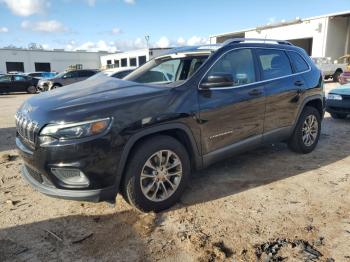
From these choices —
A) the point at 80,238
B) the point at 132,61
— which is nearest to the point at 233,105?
the point at 80,238

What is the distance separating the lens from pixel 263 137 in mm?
4809

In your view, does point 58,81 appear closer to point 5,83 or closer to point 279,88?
point 5,83

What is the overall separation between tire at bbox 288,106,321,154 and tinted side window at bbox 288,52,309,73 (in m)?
0.66

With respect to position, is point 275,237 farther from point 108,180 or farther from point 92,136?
point 92,136

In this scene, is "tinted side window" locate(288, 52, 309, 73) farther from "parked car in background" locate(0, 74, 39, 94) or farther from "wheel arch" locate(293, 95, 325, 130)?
"parked car in background" locate(0, 74, 39, 94)

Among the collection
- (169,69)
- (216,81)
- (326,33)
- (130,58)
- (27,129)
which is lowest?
(27,129)

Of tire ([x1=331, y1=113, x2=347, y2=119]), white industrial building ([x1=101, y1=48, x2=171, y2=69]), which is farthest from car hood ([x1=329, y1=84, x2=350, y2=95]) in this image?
white industrial building ([x1=101, y1=48, x2=171, y2=69])

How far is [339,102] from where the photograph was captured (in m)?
8.79

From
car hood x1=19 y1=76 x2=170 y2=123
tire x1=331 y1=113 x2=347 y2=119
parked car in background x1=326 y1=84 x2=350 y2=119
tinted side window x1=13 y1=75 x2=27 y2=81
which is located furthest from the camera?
tinted side window x1=13 y1=75 x2=27 y2=81

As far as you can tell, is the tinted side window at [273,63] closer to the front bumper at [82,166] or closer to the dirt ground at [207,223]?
the dirt ground at [207,223]

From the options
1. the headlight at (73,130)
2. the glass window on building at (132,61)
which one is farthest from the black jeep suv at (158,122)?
the glass window on building at (132,61)

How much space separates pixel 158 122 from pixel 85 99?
782 millimetres

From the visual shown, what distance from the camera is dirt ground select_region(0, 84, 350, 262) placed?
3.03 meters

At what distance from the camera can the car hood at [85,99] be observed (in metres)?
3.21
